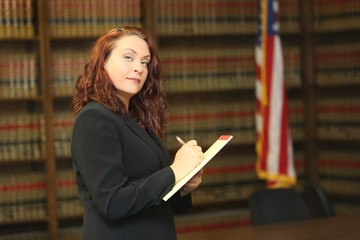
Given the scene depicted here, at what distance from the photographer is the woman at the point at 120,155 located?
1413 millimetres

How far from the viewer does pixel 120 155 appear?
1442mm

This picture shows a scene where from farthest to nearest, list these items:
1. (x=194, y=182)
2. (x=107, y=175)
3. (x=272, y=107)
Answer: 1. (x=272, y=107)
2. (x=194, y=182)
3. (x=107, y=175)

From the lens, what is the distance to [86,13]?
4.35 metres

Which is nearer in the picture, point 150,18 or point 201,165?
point 201,165

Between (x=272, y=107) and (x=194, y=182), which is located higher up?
(x=194, y=182)

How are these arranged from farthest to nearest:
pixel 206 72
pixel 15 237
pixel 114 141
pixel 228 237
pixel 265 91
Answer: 1. pixel 206 72
2. pixel 15 237
3. pixel 265 91
4. pixel 228 237
5. pixel 114 141

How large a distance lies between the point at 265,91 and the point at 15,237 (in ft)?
7.62

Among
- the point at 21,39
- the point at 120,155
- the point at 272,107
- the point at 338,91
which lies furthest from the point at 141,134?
the point at 338,91

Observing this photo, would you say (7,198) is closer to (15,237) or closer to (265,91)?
(15,237)

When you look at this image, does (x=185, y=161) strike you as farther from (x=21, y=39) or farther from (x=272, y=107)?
(x=21, y=39)

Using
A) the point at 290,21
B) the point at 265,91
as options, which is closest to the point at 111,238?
the point at 265,91

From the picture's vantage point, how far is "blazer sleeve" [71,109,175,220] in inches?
55.2

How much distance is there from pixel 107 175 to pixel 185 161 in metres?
0.24

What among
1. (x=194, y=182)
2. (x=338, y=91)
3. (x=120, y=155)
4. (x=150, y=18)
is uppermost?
(x=150, y=18)
